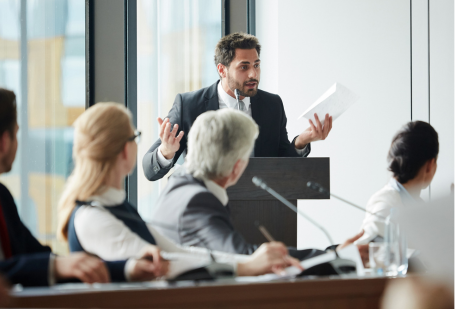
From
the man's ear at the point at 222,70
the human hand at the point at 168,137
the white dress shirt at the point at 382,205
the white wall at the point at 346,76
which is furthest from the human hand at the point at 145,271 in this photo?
the white wall at the point at 346,76

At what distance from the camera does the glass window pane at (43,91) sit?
3.27 m

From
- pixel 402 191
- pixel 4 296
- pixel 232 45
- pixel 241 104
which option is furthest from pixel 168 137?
pixel 4 296

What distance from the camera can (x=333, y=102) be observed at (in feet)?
7.61

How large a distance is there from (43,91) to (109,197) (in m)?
2.26

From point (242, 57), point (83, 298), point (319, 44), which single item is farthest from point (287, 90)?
point (83, 298)

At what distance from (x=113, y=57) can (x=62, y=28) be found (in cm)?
40

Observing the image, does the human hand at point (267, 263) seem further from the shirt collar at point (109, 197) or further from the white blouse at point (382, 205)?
the white blouse at point (382, 205)

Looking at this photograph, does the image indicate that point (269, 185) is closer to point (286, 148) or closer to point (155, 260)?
point (286, 148)

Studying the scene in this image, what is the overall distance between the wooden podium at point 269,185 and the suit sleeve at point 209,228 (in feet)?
2.38

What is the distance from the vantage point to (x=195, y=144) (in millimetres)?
1613

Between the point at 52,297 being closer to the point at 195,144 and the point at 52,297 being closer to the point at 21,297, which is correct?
the point at 21,297

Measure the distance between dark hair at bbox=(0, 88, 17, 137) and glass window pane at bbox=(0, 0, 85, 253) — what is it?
1.99 meters

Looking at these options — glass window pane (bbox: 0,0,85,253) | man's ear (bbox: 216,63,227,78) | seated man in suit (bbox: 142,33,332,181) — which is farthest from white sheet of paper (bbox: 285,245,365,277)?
glass window pane (bbox: 0,0,85,253)

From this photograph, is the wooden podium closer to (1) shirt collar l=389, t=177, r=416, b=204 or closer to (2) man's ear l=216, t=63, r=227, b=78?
(1) shirt collar l=389, t=177, r=416, b=204
